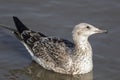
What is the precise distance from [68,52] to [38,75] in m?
0.83

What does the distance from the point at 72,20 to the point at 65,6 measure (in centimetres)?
65

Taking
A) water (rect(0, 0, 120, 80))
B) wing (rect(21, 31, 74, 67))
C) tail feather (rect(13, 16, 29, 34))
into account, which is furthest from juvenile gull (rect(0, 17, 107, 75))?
tail feather (rect(13, 16, 29, 34))

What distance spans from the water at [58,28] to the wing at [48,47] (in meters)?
0.31

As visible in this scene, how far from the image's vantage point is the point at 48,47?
12.0m

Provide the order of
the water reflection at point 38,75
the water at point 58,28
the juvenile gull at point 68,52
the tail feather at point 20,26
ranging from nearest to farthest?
1. the juvenile gull at point 68,52
2. the water reflection at point 38,75
3. the water at point 58,28
4. the tail feather at point 20,26

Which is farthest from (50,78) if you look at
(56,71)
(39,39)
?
(39,39)

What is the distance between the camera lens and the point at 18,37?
1262 cm

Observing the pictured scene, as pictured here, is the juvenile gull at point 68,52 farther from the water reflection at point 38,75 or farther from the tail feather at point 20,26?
the tail feather at point 20,26

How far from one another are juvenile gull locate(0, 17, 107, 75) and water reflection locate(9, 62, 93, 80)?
10 centimetres

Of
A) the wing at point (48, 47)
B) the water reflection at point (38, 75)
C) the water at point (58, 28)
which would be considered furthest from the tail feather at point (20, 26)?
the water reflection at point (38, 75)

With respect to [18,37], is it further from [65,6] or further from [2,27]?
[65,6]

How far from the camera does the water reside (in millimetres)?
11945

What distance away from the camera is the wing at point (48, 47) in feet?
38.8

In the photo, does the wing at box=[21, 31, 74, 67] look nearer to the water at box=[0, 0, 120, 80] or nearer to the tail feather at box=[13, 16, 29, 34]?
the tail feather at box=[13, 16, 29, 34]
